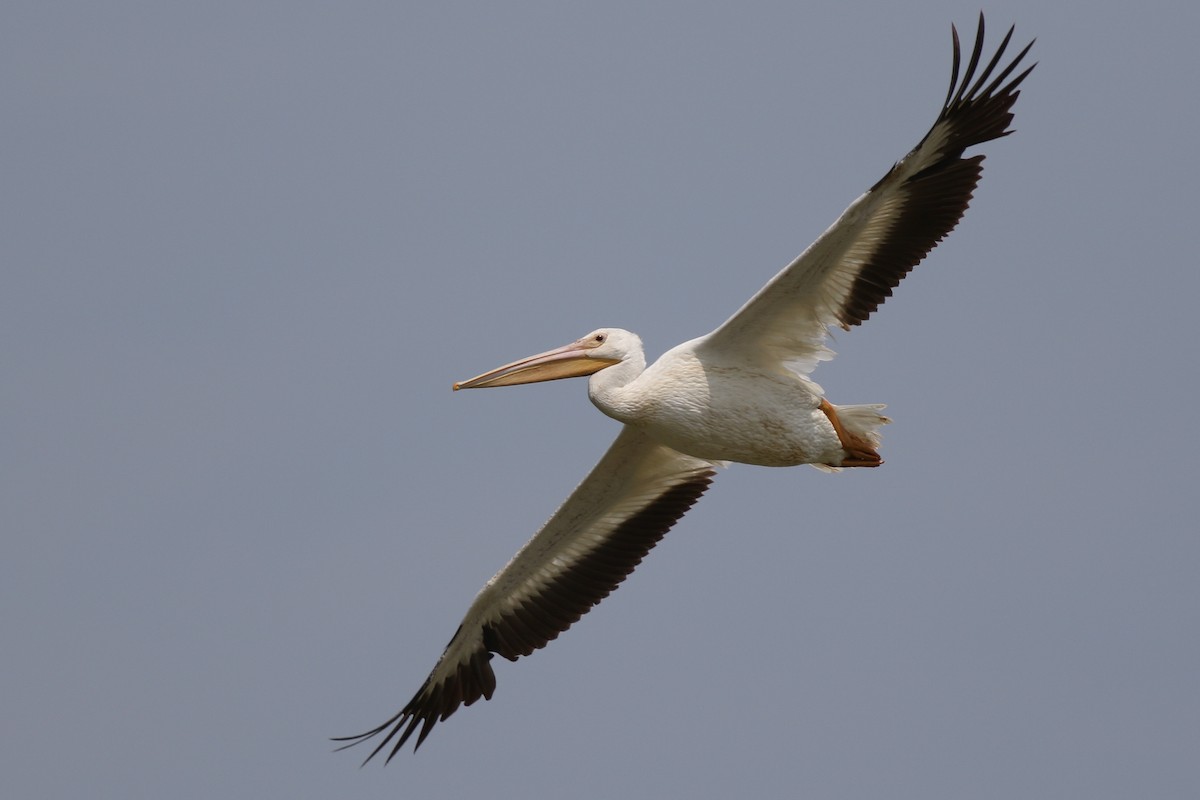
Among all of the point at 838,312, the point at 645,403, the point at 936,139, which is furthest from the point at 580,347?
the point at 936,139

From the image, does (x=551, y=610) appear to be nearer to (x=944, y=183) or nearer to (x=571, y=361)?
(x=571, y=361)

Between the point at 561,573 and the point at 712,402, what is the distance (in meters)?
2.21

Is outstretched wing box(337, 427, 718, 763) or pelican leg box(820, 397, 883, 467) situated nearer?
pelican leg box(820, 397, 883, 467)

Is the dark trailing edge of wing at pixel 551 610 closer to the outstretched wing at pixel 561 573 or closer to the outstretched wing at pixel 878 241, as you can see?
the outstretched wing at pixel 561 573

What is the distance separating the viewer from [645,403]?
39.9 ft

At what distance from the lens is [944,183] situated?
38.5 ft

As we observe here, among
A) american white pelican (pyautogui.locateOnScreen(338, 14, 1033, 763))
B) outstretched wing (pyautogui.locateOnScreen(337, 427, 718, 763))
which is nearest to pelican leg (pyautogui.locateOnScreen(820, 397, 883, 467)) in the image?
american white pelican (pyautogui.locateOnScreen(338, 14, 1033, 763))

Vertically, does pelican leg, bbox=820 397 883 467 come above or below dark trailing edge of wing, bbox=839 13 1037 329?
below

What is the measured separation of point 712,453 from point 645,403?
2.35 feet

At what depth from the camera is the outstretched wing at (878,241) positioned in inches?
454

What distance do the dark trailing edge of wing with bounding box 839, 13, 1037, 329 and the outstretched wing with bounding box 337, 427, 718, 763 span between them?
2.13 meters

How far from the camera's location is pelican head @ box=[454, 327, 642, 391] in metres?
12.6

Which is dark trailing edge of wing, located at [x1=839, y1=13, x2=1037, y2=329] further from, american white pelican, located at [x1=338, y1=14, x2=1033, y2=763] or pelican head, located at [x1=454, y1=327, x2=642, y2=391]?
pelican head, located at [x1=454, y1=327, x2=642, y2=391]

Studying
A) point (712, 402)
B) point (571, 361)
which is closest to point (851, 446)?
point (712, 402)
